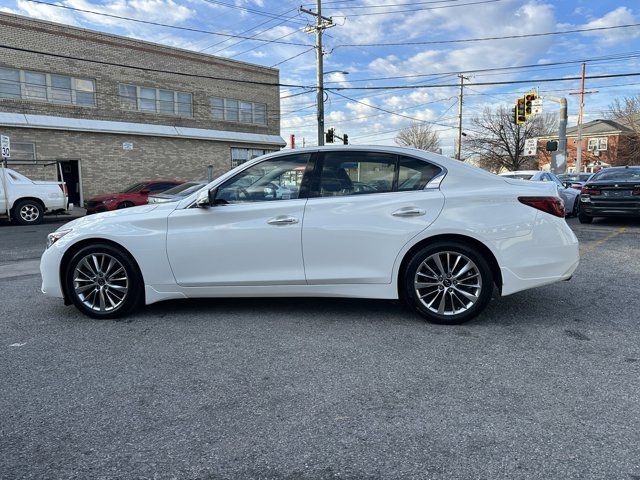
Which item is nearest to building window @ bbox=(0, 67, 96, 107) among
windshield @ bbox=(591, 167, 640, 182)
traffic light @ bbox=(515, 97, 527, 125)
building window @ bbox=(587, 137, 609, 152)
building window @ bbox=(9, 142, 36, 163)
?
building window @ bbox=(9, 142, 36, 163)

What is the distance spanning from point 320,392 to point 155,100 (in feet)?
81.4

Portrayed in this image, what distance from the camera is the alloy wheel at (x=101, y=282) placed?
181 inches

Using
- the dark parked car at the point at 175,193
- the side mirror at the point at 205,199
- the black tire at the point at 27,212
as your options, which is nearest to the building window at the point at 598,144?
the dark parked car at the point at 175,193

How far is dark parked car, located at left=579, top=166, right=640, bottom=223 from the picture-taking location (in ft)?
38.7

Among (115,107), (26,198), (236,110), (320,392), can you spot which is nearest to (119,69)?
(115,107)

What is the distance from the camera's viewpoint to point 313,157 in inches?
181

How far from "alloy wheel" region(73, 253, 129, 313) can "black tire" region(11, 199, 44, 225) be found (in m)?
12.7

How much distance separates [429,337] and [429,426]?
4.75ft

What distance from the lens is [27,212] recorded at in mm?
15273

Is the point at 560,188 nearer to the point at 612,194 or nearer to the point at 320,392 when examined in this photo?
the point at 612,194

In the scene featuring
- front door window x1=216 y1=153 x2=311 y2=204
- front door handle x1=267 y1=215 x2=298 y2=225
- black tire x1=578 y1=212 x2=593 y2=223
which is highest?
front door window x1=216 y1=153 x2=311 y2=204

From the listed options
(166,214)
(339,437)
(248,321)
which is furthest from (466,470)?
(166,214)

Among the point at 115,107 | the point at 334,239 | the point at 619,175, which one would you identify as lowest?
the point at 334,239

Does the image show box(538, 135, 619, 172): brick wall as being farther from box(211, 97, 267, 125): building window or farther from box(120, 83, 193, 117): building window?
box(120, 83, 193, 117): building window
